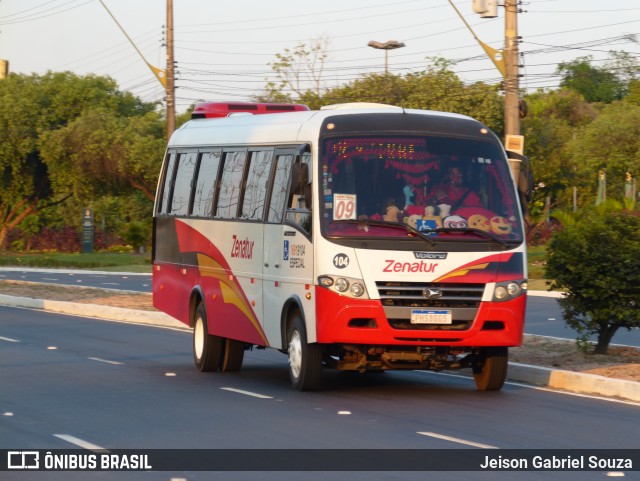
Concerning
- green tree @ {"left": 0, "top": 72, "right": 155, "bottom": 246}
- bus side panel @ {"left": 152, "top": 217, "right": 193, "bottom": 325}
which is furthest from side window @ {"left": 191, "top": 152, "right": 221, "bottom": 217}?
green tree @ {"left": 0, "top": 72, "right": 155, "bottom": 246}

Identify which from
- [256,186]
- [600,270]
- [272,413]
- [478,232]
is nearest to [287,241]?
[256,186]

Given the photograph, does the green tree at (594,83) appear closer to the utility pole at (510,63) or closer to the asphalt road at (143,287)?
the asphalt road at (143,287)

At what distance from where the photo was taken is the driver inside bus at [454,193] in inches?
556

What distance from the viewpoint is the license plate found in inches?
533

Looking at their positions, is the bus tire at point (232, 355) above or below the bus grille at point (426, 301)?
below

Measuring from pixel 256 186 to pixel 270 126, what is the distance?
730mm

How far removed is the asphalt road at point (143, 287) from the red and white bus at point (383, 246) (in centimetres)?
680

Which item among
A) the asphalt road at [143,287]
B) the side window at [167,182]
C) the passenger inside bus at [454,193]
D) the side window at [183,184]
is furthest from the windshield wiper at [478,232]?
the asphalt road at [143,287]

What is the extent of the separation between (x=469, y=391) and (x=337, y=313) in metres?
2.10

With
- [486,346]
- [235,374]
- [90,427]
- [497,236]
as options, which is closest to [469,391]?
[486,346]

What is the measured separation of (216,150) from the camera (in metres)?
17.8

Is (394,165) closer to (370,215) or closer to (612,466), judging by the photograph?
(370,215)

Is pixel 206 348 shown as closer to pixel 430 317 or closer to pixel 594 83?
pixel 430 317

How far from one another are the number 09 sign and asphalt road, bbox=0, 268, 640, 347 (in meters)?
7.82
